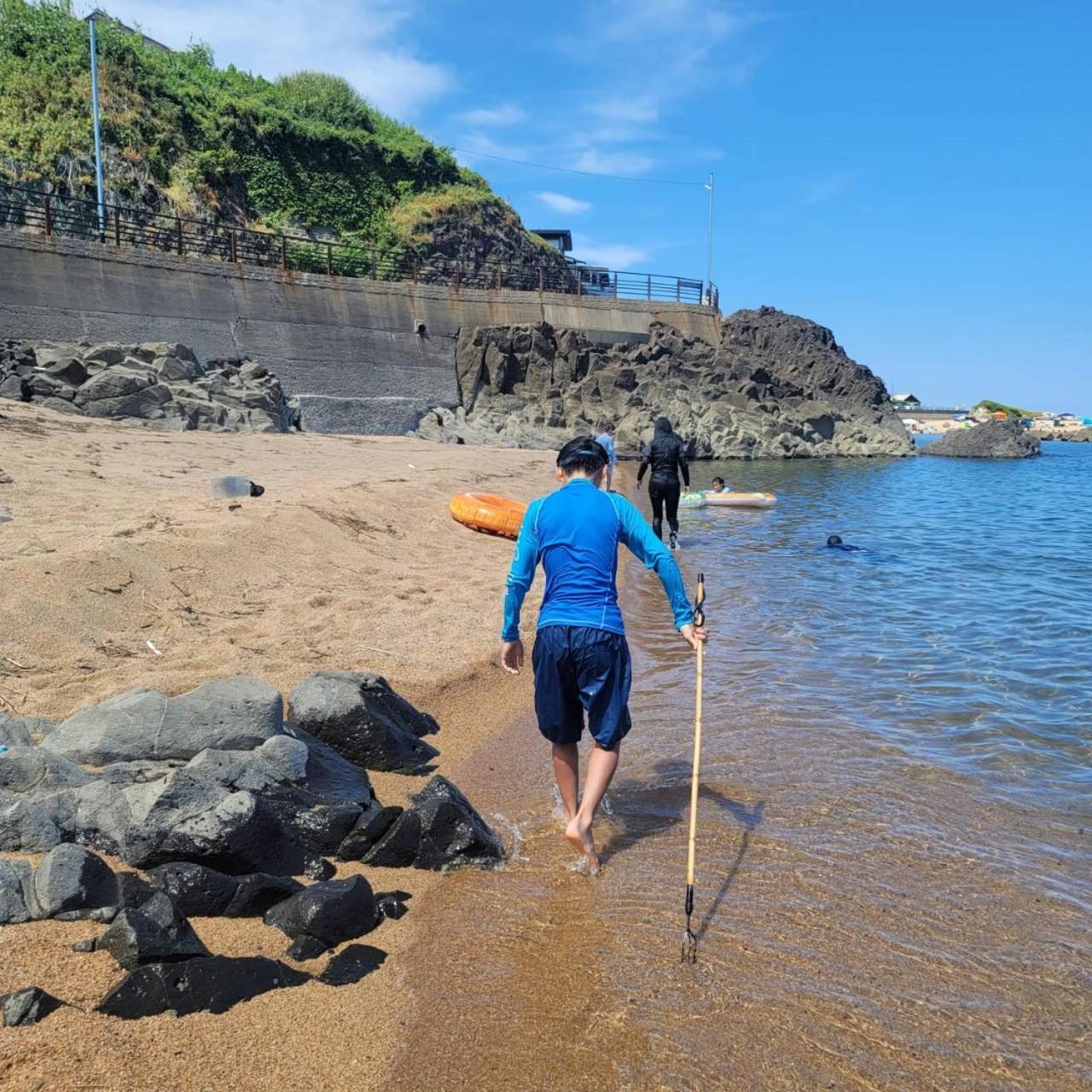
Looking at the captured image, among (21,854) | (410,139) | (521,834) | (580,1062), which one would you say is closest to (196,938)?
(21,854)

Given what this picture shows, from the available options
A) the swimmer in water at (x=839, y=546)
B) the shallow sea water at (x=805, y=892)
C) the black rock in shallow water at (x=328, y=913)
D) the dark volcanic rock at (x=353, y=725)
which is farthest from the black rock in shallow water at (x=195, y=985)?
the swimmer in water at (x=839, y=546)

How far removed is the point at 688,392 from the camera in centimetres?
3794

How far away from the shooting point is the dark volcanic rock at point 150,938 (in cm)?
284

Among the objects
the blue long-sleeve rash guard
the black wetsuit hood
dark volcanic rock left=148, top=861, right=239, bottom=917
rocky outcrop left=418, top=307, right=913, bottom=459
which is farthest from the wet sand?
rocky outcrop left=418, top=307, right=913, bottom=459

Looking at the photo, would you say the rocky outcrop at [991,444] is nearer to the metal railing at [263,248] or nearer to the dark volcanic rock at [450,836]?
the metal railing at [263,248]

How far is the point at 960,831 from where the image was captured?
4523mm

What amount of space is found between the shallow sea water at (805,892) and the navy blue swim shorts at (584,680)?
686 millimetres

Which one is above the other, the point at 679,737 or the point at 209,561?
the point at 209,561

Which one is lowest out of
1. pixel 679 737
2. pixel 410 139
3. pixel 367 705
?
pixel 679 737

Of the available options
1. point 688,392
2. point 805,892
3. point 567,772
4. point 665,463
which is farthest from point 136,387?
point 688,392

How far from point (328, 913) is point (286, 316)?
26.4 m

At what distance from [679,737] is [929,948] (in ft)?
8.01

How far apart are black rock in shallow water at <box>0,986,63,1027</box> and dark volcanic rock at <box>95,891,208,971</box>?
244mm

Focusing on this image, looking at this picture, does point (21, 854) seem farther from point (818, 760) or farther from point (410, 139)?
point (410, 139)
